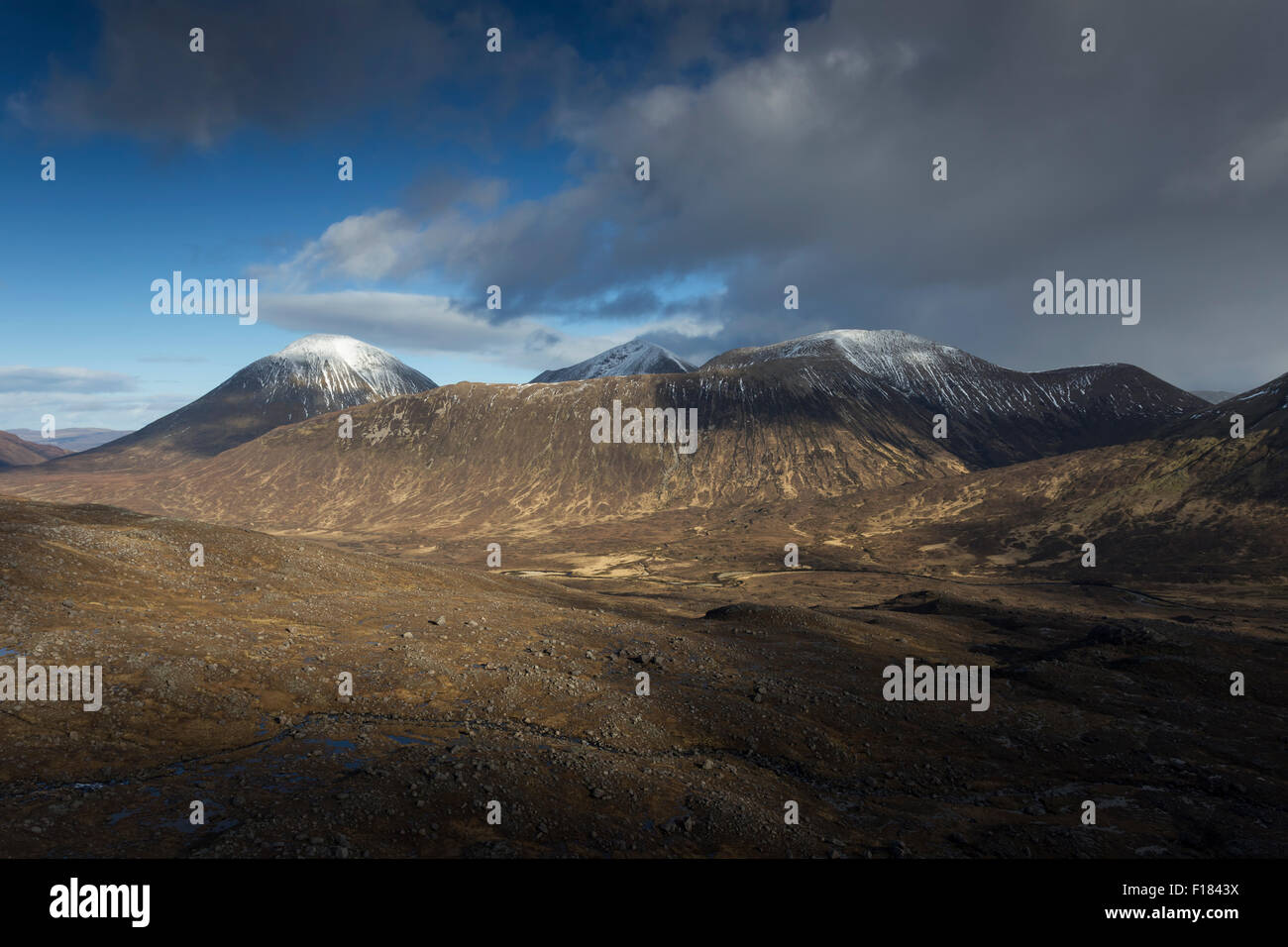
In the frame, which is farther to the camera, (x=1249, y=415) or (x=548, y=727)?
(x=1249, y=415)

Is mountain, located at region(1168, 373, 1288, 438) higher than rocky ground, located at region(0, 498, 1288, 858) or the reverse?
higher

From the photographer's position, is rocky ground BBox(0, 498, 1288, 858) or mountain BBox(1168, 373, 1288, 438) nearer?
rocky ground BBox(0, 498, 1288, 858)

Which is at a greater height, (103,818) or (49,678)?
(49,678)

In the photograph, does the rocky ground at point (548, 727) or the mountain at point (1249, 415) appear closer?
the rocky ground at point (548, 727)

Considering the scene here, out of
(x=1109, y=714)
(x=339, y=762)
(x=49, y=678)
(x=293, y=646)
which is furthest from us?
(x=1109, y=714)

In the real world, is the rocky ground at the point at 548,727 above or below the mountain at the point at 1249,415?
below

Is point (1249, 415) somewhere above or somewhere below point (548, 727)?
above
